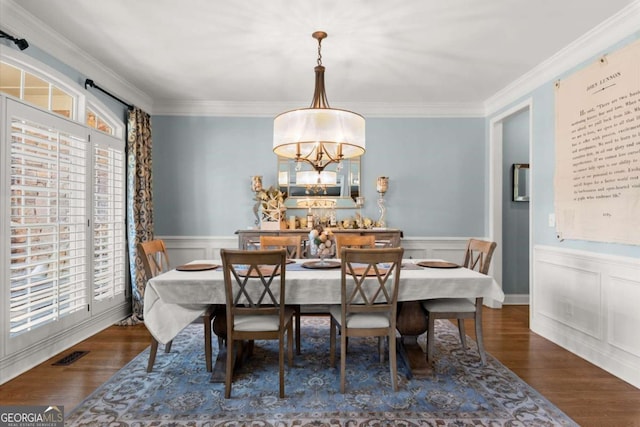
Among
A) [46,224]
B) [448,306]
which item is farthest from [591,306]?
[46,224]

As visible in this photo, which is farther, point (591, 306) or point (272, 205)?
point (272, 205)

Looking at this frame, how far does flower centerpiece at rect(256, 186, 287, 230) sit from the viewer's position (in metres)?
4.77

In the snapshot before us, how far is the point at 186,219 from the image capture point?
4.98 meters

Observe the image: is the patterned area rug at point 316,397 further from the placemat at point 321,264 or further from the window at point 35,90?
the window at point 35,90

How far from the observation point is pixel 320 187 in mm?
5016

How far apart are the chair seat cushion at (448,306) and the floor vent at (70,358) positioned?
2.95 metres

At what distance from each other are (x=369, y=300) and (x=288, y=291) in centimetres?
58

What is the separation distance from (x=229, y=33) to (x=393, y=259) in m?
2.30

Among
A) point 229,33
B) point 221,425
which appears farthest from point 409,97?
point 221,425

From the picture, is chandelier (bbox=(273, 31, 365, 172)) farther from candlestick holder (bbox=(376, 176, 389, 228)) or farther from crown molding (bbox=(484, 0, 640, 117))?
crown molding (bbox=(484, 0, 640, 117))

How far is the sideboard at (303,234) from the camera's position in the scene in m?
4.58

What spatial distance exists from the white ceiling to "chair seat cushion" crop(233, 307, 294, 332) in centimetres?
224

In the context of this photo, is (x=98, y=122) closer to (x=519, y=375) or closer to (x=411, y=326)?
(x=411, y=326)

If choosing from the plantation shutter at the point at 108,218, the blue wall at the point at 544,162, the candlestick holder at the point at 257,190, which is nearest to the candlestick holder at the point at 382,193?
the candlestick holder at the point at 257,190
